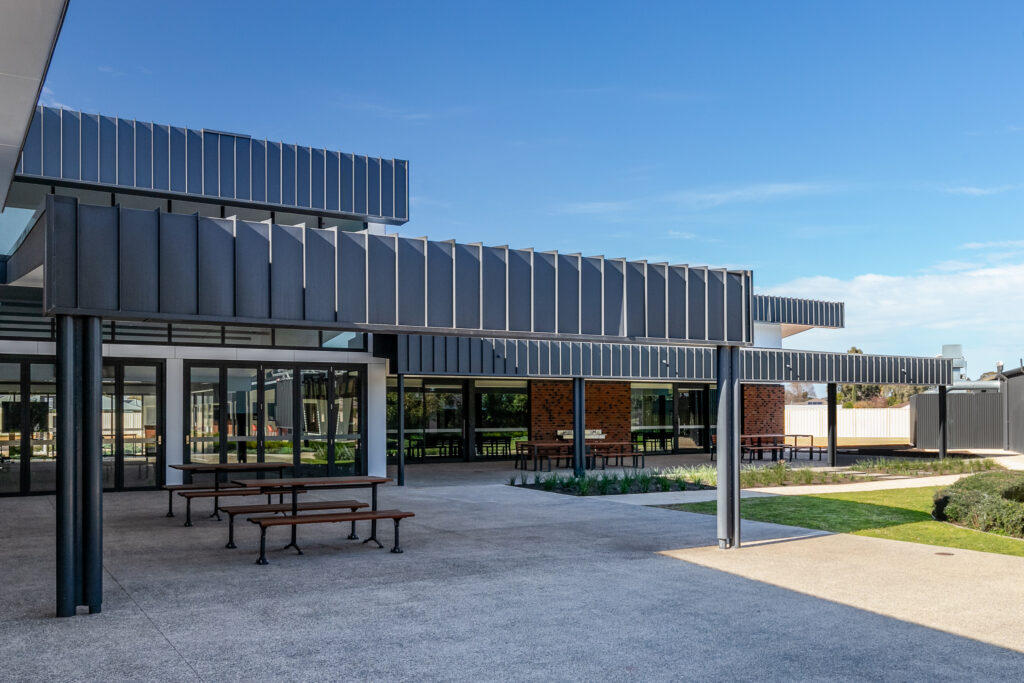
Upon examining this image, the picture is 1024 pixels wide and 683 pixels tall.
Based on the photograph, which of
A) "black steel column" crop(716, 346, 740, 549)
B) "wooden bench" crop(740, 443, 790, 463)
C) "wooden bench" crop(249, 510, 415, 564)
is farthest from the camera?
"wooden bench" crop(740, 443, 790, 463)

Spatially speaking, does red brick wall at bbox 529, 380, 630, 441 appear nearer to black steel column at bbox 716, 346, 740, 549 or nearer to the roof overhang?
black steel column at bbox 716, 346, 740, 549

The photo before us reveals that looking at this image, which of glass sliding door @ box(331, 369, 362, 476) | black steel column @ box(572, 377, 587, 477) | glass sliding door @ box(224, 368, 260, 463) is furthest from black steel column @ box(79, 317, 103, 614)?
black steel column @ box(572, 377, 587, 477)

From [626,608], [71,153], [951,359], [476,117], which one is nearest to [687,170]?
[476,117]

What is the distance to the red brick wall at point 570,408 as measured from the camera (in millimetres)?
29016

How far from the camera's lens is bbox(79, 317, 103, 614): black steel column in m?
7.32

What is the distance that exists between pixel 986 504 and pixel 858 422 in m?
35.7

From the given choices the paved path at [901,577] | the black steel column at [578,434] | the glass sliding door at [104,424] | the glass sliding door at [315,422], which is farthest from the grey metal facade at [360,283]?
the glass sliding door at [315,422]

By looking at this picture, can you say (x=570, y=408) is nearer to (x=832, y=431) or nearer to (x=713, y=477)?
(x=832, y=431)

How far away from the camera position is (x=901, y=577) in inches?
348

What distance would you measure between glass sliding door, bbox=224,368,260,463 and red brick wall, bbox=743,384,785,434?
19.4m

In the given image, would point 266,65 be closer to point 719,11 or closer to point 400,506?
point 719,11

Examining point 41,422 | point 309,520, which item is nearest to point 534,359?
point 41,422

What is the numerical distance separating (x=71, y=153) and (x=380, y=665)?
15.4 metres

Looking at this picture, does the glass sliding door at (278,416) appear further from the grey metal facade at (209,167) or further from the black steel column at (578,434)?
the black steel column at (578,434)
